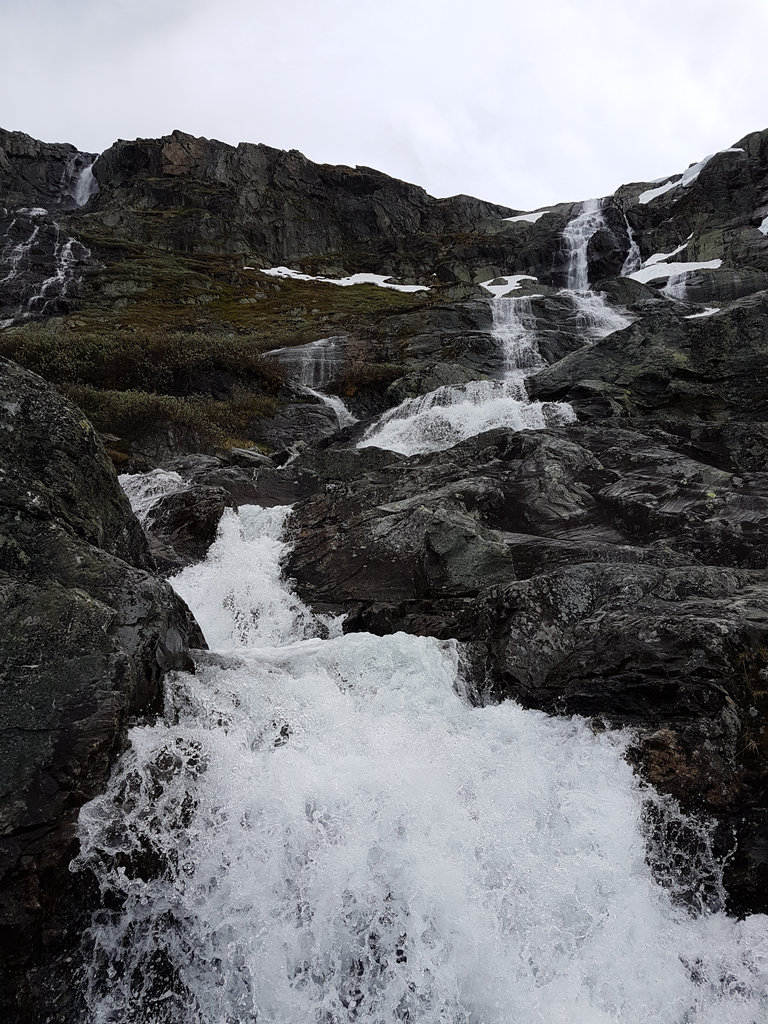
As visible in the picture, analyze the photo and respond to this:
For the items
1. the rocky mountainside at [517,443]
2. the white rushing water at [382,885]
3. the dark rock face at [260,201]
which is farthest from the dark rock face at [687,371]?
the dark rock face at [260,201]

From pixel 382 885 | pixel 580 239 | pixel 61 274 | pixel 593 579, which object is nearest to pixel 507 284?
pixel 580 239

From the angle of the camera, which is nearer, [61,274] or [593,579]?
[593,579]

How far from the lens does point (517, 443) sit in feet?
54.3

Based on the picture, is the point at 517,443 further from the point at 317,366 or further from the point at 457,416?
the point at 317,366

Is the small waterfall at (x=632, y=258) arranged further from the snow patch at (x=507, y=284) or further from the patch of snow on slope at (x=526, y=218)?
the patch of snow on slope at (x=526, y=218)

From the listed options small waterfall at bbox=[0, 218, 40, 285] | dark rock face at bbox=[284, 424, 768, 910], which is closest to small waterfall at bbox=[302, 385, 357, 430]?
dark rock face at bbox=[284, 424, 768, 910]

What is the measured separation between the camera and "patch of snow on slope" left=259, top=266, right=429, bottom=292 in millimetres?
73250

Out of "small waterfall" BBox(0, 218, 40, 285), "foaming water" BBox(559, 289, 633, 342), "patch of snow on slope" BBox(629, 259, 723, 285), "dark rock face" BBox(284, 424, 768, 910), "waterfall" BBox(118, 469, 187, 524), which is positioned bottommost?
"dark rock face" BBox(284, 424, 768, 910)

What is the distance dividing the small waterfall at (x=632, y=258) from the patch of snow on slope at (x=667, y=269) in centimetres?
271

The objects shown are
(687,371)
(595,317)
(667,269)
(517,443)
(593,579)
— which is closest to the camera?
(593,579)

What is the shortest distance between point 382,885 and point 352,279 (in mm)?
82590

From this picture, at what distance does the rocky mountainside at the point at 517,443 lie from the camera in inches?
268

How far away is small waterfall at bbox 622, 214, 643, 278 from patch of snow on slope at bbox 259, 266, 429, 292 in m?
23.6

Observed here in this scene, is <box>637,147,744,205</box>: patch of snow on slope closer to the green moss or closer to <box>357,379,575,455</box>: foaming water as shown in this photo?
<box>357,379,575,455</box>: foaming water
